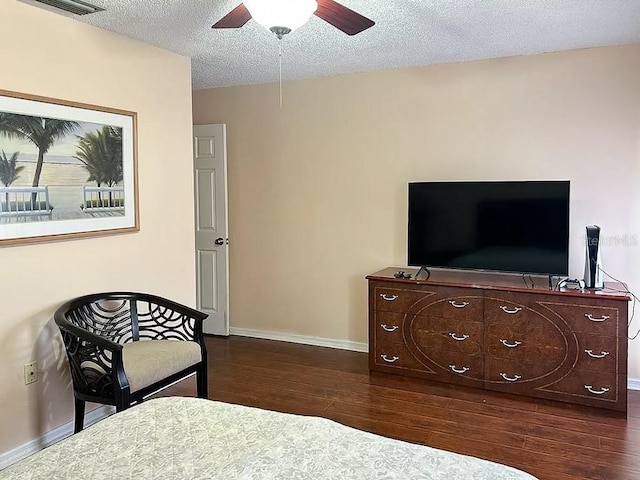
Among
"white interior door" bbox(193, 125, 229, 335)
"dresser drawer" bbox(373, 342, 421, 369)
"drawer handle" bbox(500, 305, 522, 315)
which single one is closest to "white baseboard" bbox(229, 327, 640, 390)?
"white interior door" bbox(193, 125, 229, 335)

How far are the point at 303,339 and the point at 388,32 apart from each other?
2814 millimetres

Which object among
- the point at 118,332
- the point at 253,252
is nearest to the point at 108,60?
the point at 118,332

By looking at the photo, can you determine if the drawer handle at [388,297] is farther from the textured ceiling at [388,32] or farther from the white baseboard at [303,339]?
the textured ceiling at [388,32]

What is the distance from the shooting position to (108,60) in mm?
3424

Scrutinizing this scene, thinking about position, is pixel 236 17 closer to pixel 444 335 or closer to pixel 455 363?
pixel 444 335

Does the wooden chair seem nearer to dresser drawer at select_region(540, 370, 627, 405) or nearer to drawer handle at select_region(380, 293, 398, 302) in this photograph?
drawer handle at select_region(380, 293, 398, 302)

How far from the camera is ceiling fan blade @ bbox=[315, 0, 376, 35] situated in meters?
2.28

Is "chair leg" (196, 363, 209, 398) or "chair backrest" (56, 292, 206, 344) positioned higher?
"chair backrest" (56, 292, 206, 344)

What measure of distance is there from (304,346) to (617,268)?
8.54ft

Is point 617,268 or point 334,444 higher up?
point 617,268

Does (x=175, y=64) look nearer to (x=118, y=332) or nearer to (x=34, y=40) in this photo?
(x=34, y=40)

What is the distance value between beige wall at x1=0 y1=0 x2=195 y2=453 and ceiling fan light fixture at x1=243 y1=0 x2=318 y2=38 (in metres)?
1.48

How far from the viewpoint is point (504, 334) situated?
12.4 ft

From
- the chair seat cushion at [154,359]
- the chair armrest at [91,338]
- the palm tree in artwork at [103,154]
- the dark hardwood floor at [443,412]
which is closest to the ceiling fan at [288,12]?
the palm tree in artwork at [103,154]
